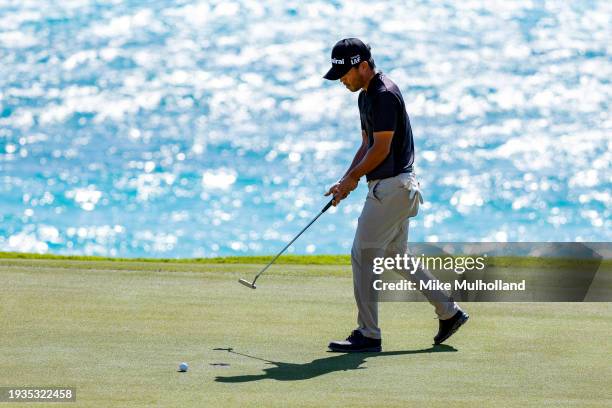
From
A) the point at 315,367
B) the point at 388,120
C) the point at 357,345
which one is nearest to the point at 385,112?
the point at 388,120

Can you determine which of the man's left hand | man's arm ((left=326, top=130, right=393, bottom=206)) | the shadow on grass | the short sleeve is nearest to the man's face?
the short sleeve

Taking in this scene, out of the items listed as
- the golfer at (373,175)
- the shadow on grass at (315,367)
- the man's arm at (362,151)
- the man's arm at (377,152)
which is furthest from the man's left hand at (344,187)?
the shadow on grass at (315,367)

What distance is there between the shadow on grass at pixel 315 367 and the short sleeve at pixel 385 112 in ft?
5.08

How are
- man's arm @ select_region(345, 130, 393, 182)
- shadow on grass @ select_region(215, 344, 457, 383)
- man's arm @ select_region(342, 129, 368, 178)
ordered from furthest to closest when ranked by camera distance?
man's arm @ select_region(342, 129, 368, 178) < man's arm @ select_region(345, 130, 393, 182) < shadow on grass @ select_region(215, 344, 457, 383)

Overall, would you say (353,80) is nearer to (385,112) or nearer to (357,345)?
(385,112)

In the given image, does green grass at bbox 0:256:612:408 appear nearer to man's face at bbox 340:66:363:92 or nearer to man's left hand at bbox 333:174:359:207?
man's left hand at bbox 333:174:359:207

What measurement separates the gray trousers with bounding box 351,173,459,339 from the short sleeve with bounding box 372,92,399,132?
378 millimetres

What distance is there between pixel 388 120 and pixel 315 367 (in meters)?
1.77

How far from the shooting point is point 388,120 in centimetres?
817

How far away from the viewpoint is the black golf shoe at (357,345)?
27.5 feet

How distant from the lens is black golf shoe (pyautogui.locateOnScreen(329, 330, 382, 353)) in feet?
27.5

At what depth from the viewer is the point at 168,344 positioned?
8453mm

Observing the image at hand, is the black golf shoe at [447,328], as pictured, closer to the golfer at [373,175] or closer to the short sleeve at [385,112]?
the golfer at [373,175]

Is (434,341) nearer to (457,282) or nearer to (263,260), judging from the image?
(457,282)
